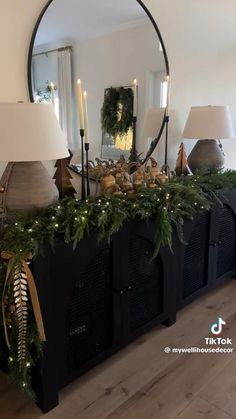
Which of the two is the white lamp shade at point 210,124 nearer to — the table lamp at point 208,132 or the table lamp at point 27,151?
the table lamp at point 208,132

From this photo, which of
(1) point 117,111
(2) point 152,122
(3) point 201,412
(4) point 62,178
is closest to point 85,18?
(1) point 117,111

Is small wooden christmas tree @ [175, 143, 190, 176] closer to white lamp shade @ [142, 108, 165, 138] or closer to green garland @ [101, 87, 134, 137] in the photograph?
white lamp shade @ [142, 108, 165, 138]

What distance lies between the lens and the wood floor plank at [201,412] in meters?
1.53

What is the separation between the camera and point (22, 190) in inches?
57.6

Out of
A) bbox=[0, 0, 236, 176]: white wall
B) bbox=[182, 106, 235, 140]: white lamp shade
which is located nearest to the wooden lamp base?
bbox=[0, 0, 236, 176]: white wall

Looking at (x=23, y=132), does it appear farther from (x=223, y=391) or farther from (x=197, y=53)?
(x=197, y=53)

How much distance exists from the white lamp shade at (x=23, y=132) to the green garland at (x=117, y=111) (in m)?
0.78

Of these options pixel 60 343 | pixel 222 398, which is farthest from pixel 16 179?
pixel 222 398

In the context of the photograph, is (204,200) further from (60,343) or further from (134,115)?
(60,343)

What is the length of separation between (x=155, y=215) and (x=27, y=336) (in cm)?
85

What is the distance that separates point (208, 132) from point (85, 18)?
1023 mm

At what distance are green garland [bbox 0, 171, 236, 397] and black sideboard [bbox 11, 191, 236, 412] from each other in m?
0.05

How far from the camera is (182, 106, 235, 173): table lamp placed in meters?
2.26

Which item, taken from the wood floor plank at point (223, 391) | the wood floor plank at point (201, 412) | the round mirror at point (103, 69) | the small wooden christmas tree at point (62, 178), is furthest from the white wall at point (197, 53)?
the wood floor plank at point (201, 412)
